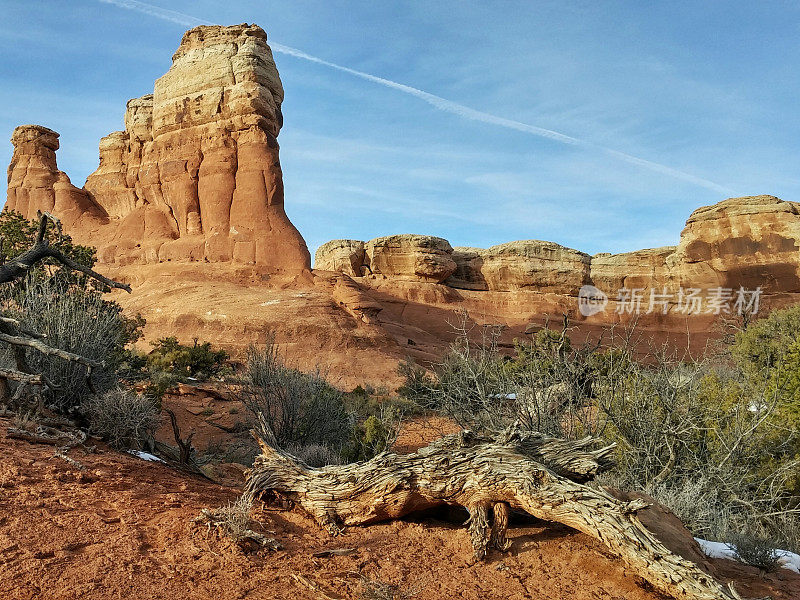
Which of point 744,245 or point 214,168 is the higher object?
point 214,168

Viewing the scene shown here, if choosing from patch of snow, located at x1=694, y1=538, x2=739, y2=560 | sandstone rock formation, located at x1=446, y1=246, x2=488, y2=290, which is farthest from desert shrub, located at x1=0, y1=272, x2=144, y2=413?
sandstone rock formation, located at x1=446, y1=246, x2=488, y2=290

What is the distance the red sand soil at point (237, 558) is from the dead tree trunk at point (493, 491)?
0.18 m

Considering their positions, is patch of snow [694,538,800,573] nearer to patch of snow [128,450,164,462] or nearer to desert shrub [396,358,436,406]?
patch of snow [128,450,164,462]

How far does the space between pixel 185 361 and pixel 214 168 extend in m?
14.1

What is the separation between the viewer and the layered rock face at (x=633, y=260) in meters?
37.8

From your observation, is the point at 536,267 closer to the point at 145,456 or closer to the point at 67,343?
the point at 67,343

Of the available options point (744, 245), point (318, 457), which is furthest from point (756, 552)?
point (744, 245)

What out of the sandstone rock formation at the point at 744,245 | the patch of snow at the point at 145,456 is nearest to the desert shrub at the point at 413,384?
the patch of snow at the point at 145,456

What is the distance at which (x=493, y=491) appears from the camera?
3.74m

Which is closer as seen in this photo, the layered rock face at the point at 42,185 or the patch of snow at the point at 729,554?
the patch of snow at the point at 729,554

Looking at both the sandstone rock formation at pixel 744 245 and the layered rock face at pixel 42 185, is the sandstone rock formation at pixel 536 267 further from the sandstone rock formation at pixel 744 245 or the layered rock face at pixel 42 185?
the layered rock face at pixel 42 185

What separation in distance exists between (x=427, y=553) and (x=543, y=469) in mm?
1002

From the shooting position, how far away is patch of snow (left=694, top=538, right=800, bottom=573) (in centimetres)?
430

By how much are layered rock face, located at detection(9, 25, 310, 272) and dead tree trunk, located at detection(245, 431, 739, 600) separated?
2222 cm
